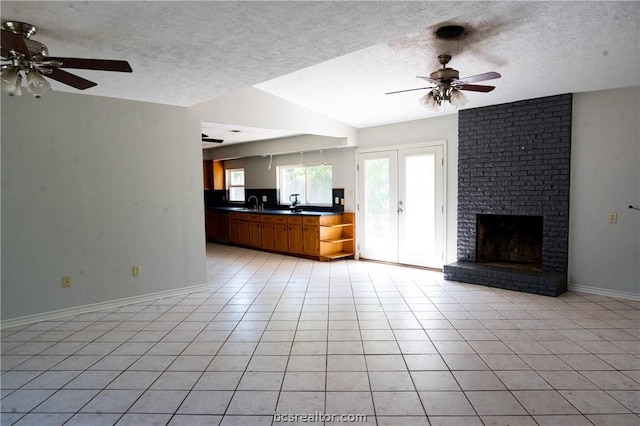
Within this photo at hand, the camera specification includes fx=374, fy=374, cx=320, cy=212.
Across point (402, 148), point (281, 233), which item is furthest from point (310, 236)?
point (402, 148)

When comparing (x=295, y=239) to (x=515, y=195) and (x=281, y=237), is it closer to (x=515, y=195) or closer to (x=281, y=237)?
(x=281, y=237)

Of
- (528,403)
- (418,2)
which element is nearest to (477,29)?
(418,2)

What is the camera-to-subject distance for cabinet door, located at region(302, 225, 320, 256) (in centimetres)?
666

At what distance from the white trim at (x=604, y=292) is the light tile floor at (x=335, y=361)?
0.15m

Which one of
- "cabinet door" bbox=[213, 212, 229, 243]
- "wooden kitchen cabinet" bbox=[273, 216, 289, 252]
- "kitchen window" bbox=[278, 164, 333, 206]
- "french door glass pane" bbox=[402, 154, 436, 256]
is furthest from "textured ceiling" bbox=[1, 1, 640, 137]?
"cabinet door" bbox=[213, 212, 229, 243]

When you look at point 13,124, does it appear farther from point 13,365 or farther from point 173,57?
point 13,365

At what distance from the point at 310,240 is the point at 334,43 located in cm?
444

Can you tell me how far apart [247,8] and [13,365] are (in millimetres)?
3105

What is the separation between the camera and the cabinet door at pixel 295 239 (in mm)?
6934

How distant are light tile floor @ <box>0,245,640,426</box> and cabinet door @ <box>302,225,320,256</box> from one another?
6.95ft

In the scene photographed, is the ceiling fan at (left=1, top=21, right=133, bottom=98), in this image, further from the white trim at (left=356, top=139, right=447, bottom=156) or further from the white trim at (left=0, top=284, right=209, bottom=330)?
the white trim at (left=356, top=139, right=447, bottom=156)

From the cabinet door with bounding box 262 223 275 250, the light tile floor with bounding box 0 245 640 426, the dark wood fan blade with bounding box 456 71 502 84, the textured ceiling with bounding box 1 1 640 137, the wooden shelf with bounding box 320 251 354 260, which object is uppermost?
the textured ceiling with bounding box 1 1 640 137

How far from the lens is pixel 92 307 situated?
13.3 ft

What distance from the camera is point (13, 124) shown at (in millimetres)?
3557
